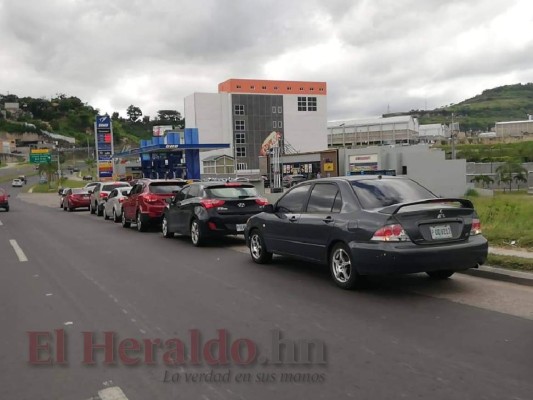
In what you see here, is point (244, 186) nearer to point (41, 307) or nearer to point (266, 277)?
point (266, 277)

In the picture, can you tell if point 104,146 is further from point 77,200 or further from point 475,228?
point 475,228

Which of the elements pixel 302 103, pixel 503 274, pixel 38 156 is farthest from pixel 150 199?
pixel 302 103

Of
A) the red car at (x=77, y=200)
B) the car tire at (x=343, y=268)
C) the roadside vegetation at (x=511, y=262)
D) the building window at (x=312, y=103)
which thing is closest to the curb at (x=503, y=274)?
the roadside vegetation at (x=511, y=262)

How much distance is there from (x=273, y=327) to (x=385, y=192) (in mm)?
2863

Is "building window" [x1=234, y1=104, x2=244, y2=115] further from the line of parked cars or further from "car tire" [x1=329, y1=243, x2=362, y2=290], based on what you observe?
"car tire" [x1=329, y1=243, x2=362, y2=290]

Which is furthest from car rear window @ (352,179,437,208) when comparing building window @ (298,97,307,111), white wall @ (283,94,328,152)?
building window @ (298,97,307,111)

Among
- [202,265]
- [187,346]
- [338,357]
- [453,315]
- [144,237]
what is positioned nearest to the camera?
[338,357]

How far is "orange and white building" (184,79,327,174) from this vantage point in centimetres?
9194

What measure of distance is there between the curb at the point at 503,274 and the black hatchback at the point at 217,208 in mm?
5254

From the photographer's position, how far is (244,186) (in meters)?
12.8

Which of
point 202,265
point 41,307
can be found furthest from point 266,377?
point 202,265

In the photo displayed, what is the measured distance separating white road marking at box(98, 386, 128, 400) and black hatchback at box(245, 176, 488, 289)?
3.68m

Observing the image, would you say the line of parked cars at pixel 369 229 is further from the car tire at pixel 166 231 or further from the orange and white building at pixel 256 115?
the orange and white building at pixel 256 115

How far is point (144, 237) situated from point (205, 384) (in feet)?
36.2
